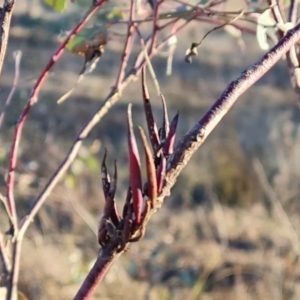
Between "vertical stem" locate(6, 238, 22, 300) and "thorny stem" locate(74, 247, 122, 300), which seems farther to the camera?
"vertical stem" locate(6, 238, 22, 300)

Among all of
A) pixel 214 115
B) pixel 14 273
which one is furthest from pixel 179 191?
pixel 214 115

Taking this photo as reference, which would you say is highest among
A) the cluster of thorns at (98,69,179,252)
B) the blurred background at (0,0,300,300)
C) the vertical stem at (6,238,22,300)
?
the cluster of thorns at (98,69,179,252)

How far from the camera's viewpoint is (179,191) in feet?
11.6

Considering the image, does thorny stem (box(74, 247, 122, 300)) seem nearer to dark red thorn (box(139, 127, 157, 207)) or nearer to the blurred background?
dark red thorn (box(139, 127, 157, 207))

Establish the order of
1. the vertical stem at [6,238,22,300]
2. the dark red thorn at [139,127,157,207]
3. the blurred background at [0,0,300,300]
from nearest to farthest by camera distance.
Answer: the dark red thorn at [139,127,157,207]
the vertical stem at [6,238,22,300]
the blurred background at [0,0,300,300]

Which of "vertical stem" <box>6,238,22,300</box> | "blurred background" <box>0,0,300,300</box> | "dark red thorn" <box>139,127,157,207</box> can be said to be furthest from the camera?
"blurred background" <box>0,0,300,300</box>

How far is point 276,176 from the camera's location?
3324 millimetres

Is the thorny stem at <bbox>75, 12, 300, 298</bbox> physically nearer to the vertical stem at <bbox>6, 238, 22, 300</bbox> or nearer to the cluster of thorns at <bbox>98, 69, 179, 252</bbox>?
the cluster of thorns at <bbox>98, 69, 179, 252</bbox>

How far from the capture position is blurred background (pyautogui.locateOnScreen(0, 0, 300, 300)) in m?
2.61

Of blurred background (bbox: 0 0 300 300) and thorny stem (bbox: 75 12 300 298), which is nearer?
thorny stem (bbox: 75 12 300 298)

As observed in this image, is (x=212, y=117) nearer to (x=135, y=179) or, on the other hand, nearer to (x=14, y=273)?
(x=135, y=179)

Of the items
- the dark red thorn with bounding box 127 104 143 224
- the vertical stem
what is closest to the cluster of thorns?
the dark red thorn with bounding box 127 104 143 224

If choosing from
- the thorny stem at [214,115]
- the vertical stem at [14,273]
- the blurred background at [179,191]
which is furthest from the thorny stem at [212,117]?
the blurred background at [179,191]

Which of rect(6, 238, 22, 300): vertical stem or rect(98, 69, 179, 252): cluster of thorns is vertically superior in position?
rect(98, 69, 179, 252): cluster of thorns
